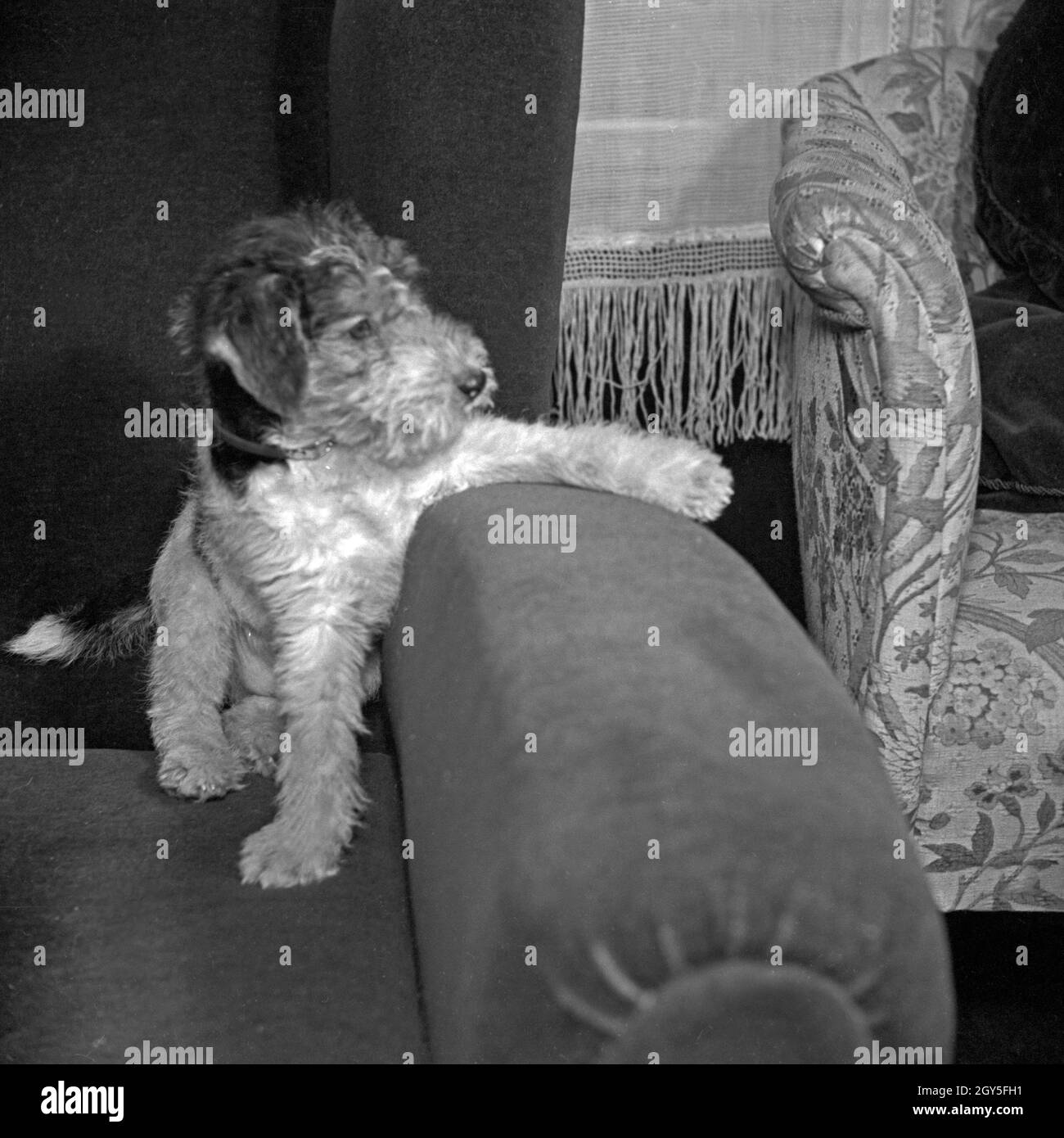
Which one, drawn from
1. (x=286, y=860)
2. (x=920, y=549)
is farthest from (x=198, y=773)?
(x=920, y=549)

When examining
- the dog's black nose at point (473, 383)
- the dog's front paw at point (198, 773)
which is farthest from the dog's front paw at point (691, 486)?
the dog's front paw at point (198, 773)

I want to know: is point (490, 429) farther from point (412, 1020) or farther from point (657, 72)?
point (657, 72)

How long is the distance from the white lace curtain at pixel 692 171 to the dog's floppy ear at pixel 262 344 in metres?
1.03

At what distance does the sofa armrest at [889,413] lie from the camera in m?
1.46

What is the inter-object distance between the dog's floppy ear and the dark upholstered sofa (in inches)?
8.8

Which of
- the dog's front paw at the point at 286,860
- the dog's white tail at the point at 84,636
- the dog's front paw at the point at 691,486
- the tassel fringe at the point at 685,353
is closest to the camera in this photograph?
the dog's front paw at the point at 286,860

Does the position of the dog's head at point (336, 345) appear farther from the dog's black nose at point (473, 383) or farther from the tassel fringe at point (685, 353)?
the tassel fringe at point (685, 353)

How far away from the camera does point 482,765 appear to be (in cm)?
89

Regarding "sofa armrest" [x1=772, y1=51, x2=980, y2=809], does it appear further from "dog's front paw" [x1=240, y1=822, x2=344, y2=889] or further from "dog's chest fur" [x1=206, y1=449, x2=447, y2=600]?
"dog's front paw" [x1=240, y1=822, x2=344, y2=889]

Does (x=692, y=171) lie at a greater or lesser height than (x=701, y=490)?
greater

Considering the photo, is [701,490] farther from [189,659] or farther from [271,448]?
[189,659]

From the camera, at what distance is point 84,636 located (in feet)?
5.27

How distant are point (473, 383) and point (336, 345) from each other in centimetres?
17

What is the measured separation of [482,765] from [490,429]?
1.94ft
